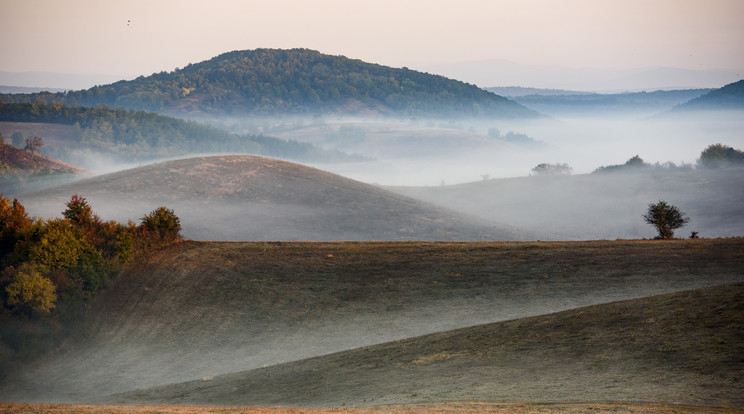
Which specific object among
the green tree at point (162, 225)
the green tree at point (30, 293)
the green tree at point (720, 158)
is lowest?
the green tree at point (30, 293)

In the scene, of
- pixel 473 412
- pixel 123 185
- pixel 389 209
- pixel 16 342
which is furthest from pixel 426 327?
pixel 123 185

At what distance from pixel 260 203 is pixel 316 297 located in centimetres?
7461

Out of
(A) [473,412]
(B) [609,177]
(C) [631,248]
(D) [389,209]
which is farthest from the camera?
(B) [609,177]

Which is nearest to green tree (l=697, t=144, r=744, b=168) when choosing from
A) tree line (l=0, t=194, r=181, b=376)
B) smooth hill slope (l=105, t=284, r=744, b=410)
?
tree line (l=0, t=194, r=181, b=376)

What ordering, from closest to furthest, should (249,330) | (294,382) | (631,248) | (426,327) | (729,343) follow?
(729,343), (294,382), (426,327), (249,330), (631,248)

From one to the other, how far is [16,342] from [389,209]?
78007 mm

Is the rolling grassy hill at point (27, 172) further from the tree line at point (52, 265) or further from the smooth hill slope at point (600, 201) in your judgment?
the tree line at point (52, 265)

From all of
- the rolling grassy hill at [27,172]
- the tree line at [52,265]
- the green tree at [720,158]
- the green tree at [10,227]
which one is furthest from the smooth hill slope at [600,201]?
the rolling grassy hill at [27,172]

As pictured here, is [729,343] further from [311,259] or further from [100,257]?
[100,257]

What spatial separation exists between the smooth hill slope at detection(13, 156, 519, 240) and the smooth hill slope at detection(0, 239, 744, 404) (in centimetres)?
4932

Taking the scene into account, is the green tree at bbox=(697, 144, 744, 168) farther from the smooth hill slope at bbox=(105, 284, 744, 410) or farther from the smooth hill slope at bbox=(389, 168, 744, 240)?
the smooth hill slope at bbox=(105, 284, 744, 410)

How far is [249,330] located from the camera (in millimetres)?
33812

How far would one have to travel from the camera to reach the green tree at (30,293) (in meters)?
36.6

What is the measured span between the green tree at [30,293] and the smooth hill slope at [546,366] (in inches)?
558
